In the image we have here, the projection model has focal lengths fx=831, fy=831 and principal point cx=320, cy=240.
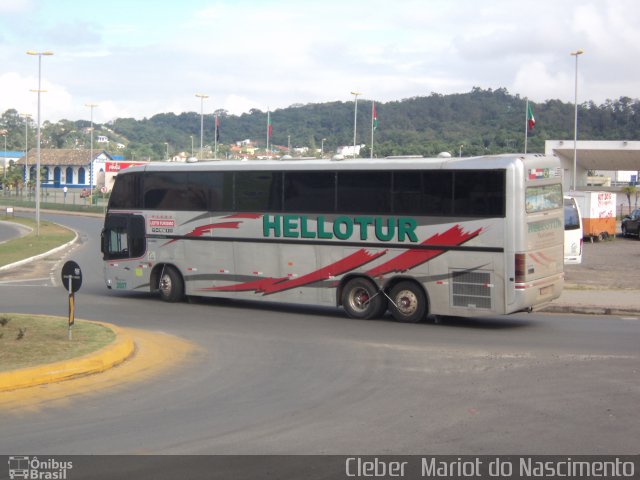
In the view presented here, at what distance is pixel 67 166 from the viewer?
4651 inches

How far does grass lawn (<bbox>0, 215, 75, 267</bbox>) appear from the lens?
34.1 m

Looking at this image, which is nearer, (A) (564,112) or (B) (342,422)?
(B) (342,422)

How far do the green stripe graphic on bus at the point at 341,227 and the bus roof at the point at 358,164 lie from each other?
1.07 m

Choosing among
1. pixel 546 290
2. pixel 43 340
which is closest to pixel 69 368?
pixel 43 340

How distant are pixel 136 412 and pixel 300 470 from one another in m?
2.85

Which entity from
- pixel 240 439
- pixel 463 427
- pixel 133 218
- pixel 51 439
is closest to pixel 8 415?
pixel 51 439

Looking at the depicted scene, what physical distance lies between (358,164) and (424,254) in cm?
242

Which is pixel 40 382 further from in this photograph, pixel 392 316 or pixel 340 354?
pixel 392 316

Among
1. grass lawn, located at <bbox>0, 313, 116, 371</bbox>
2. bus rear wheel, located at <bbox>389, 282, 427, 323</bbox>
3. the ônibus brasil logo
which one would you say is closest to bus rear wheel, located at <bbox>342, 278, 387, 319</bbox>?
bus rear wheel, located at <bbox>389, 282, 427, 323</bbox>

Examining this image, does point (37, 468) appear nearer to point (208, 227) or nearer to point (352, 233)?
point (352, 233)

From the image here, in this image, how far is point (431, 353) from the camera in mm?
13086

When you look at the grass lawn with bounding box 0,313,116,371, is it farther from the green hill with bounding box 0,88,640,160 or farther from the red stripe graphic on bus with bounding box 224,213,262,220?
the green hill with bounding box 0,88,640,160

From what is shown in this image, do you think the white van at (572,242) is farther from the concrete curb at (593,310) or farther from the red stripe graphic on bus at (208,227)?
the red stripe graphic on bus at (208,227)

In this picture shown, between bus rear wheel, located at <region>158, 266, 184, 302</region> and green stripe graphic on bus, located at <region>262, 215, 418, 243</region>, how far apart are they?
3.04 m
